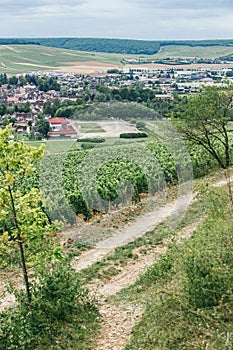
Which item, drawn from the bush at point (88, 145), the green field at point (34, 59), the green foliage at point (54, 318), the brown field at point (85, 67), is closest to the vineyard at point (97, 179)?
the bush at point (88, 145)

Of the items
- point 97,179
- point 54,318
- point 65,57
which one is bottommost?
point 54,318

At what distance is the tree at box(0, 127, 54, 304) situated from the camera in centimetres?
686

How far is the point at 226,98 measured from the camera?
17250 mm

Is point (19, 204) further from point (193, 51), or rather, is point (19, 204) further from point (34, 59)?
point (193, 51)

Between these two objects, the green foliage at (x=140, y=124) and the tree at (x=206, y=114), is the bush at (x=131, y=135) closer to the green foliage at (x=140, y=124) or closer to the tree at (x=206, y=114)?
Answer: the green foliage at (x=140, y=124)

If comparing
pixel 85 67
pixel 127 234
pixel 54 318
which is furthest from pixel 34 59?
pixel 54 318

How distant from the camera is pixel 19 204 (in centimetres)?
714

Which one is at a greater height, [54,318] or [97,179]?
[97,179]

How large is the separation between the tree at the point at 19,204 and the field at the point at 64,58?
77456 mm

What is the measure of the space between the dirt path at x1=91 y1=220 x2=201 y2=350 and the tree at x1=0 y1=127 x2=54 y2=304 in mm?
1482

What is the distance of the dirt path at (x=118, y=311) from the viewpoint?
695cm

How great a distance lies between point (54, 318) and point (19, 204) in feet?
5.88

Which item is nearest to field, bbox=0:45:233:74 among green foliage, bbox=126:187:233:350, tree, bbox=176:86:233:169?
tree, bbox=176:86:233:169

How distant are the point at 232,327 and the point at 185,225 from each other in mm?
6425
